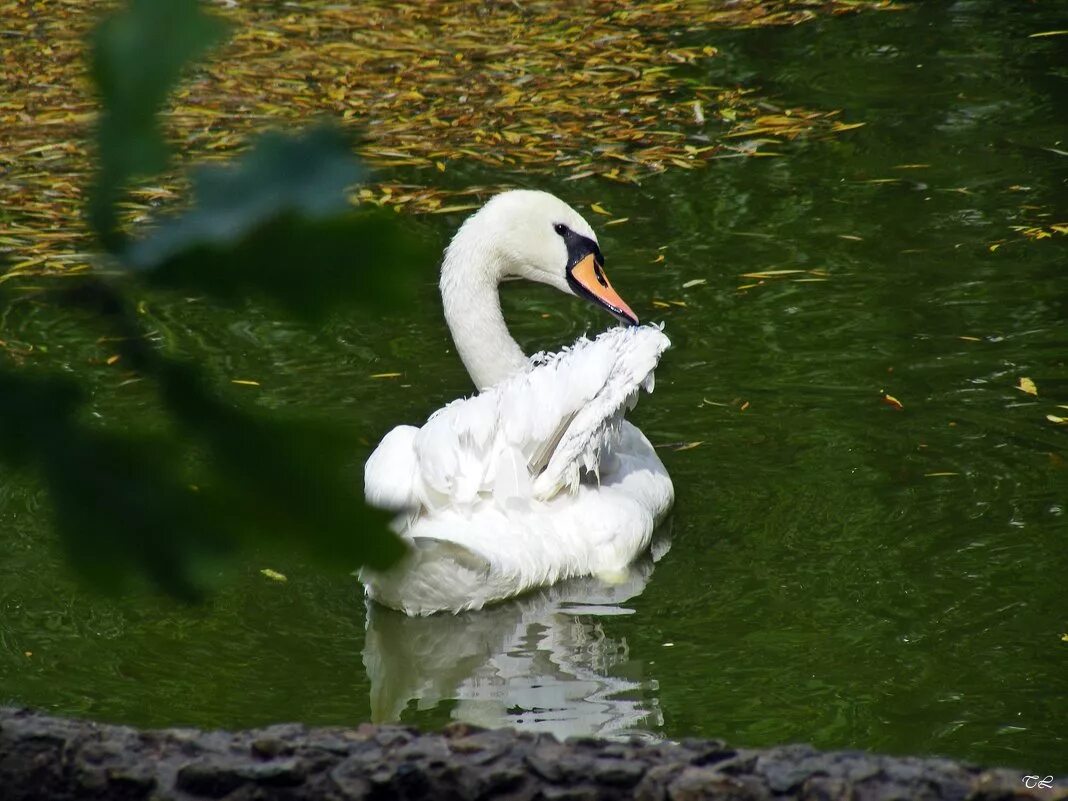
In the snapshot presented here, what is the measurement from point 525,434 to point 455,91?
17.3 feet

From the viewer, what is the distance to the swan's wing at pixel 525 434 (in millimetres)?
4438

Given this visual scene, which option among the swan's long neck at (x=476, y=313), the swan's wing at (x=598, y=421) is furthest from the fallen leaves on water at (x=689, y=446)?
the swan's wing at (x=598, y=421)

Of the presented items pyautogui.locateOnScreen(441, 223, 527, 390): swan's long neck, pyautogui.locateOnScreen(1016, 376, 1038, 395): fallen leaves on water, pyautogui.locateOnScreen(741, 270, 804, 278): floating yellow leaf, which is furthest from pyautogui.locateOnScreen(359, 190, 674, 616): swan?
pyautogui.locateOnScreen(741, 270, 804, 278): floating yellow leaf

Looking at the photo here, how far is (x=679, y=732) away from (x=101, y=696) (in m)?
1.46

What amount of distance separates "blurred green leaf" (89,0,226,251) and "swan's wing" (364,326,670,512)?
337 cm

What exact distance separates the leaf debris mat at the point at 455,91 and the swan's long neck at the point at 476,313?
6.63 ft

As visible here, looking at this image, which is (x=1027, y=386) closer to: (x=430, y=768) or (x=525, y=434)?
(x=525, y=434)

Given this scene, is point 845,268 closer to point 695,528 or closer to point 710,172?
point 710,172

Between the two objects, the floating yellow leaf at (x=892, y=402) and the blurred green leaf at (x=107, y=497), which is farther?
the floating yellow leaf at (x=892, y=402)

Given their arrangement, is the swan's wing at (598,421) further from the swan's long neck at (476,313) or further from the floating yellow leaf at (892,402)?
the floating yellow leaf at (892,402)

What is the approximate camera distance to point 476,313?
213 inches

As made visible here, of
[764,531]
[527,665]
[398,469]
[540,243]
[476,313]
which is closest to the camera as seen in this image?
[527,665]

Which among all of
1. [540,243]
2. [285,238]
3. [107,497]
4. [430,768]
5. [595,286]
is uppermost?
[285,238]

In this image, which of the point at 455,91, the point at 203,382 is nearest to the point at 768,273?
the point at 455,91
